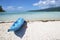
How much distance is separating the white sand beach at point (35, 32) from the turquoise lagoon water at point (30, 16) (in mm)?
150

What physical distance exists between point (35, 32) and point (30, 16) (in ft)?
1.67

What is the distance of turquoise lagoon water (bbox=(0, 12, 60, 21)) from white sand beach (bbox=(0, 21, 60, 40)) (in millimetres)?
150

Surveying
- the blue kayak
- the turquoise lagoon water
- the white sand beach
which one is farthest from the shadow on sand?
the turquoise lagoon water

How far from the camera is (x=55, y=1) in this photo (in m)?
3.77

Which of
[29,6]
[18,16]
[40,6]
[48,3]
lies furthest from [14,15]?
[48,3]

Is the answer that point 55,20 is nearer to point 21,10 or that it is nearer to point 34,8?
point 34,8

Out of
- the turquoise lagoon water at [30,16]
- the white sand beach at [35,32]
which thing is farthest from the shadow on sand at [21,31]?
the turquoise lagoon water at [30,16]

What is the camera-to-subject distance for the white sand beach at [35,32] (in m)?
3.54

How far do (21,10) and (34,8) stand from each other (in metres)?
0.39

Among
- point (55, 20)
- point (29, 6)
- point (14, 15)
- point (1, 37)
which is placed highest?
point (29, 6)

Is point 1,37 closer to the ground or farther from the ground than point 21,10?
closer to the ground

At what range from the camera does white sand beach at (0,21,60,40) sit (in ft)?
11.6

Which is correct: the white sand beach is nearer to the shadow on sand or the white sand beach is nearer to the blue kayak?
the shadow on sand

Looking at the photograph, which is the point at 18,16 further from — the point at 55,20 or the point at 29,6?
the point at 55,20
